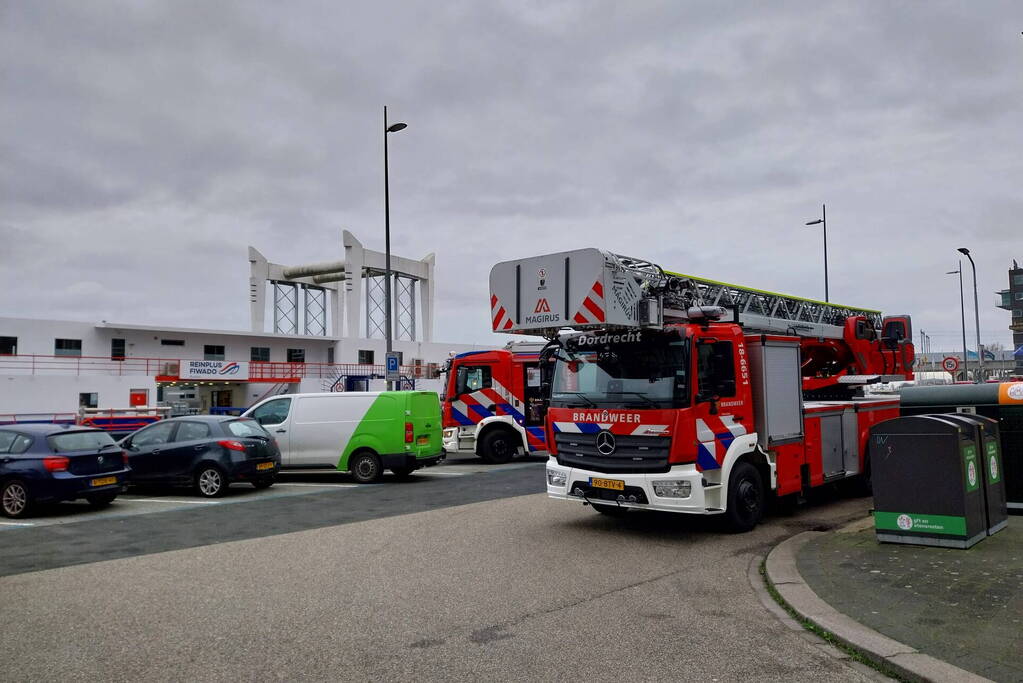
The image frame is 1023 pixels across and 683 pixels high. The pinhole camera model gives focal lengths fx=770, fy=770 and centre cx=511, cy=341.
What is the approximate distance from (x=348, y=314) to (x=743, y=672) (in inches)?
1776

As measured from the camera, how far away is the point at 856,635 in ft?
16.8

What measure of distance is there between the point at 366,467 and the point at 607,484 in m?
7.65

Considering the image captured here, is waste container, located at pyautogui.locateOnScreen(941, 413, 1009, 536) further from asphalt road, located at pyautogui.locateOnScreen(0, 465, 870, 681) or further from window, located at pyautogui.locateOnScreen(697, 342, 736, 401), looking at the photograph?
window, located at pyautogui.locateOnScreen(697, 342, 736, 401)

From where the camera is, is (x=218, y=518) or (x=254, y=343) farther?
(x=254, y=343)

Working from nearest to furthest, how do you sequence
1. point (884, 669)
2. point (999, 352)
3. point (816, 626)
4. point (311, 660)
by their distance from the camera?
point (884, 669), point (311, 660), point (816, 626), point (999, 352)

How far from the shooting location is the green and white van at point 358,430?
15148 mm

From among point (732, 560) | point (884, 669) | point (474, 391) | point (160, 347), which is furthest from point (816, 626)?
point (160, 347)

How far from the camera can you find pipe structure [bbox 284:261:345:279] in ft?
157

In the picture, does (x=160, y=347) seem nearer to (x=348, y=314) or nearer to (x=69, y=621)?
(x=348, y=314)

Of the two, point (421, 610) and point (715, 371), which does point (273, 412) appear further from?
point (421, 610)

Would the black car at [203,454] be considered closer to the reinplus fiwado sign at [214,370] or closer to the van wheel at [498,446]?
the van wheel at [498,446]

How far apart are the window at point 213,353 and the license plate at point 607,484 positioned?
123 feet

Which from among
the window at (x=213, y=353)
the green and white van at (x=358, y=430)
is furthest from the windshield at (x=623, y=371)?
the window at (x=213, y=353)

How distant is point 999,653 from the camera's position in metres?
4.65
